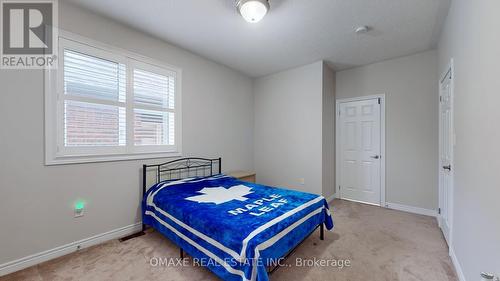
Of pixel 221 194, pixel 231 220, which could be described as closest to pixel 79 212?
pixel 221 194

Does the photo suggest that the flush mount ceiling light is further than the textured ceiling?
No

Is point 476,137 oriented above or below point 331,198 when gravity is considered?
above

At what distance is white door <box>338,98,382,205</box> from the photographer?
12.4 feet

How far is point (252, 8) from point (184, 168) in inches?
97.0

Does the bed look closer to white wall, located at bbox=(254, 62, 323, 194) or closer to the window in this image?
the window

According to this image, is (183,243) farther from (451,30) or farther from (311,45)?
(451,30)

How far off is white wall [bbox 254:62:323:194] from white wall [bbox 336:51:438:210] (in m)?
1.15

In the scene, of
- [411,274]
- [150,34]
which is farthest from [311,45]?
[411,274]

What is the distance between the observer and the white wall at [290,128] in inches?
149

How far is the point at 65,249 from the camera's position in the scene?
7.06ft

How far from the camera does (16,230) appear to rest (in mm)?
1899

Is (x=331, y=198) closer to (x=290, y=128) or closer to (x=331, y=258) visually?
(x=290, y=128)

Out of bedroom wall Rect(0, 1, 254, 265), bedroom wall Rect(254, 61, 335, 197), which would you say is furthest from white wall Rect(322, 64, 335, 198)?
bedroom wall Rect(0, 1, 254, 265)

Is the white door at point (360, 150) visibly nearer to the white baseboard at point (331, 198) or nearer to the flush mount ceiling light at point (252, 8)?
the white baseboard at point (331, 198)
